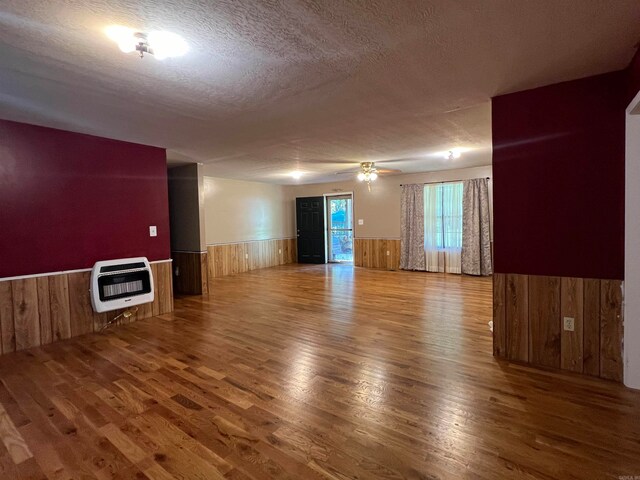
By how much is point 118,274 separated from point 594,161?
4.78 metres

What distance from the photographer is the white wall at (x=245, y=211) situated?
739 centimetres

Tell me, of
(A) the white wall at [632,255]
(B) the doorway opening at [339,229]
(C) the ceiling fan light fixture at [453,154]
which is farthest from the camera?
(B) the doorway opening at [339,229]

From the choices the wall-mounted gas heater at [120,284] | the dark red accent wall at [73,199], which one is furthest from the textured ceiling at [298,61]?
the wall-mounted gas heater at [120,284]

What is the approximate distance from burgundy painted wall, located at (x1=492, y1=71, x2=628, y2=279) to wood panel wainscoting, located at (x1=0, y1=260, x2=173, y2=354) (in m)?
4.41

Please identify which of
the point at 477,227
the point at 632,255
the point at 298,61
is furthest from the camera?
the point at 477,227

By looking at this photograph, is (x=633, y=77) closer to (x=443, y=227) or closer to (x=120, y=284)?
(x=120, y=284)

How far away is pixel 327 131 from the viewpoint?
374cm

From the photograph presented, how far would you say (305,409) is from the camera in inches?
83.4

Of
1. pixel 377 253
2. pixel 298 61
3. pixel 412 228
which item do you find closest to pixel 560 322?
pixel 298 61

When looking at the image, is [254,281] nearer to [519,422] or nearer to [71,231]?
[71,231]

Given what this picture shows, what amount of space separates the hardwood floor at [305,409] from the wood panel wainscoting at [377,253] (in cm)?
417

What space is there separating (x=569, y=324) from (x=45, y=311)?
16.4 ft

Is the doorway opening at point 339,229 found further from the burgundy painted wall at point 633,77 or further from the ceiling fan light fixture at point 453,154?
the burgundy painted wall at point 633,77

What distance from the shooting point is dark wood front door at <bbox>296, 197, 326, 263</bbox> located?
922cm
